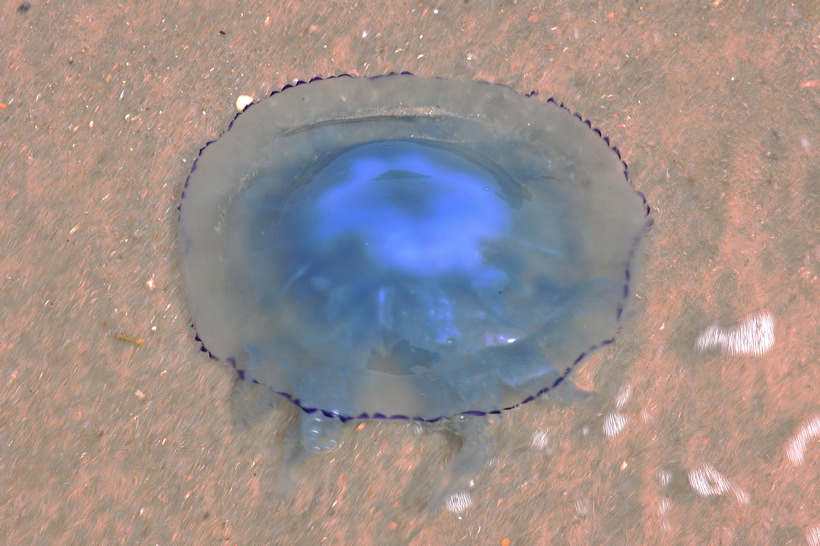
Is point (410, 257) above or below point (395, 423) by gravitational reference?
above

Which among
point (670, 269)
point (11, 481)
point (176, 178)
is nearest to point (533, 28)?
point (670, 269)

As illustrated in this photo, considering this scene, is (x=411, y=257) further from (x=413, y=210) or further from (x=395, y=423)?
(x=395, y=423)

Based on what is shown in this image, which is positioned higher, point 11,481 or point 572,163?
point 572,163

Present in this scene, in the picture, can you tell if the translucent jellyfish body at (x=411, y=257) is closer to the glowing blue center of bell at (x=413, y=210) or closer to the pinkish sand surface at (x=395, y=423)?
the glowing blue center of bell at (x=413, y=210)

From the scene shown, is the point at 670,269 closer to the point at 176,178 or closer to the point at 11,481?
the point at 176,178

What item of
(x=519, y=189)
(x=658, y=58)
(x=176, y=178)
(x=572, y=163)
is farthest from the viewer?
(x=658, y=58)

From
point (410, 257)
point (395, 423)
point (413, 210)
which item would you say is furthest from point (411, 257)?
point (395, 423)
